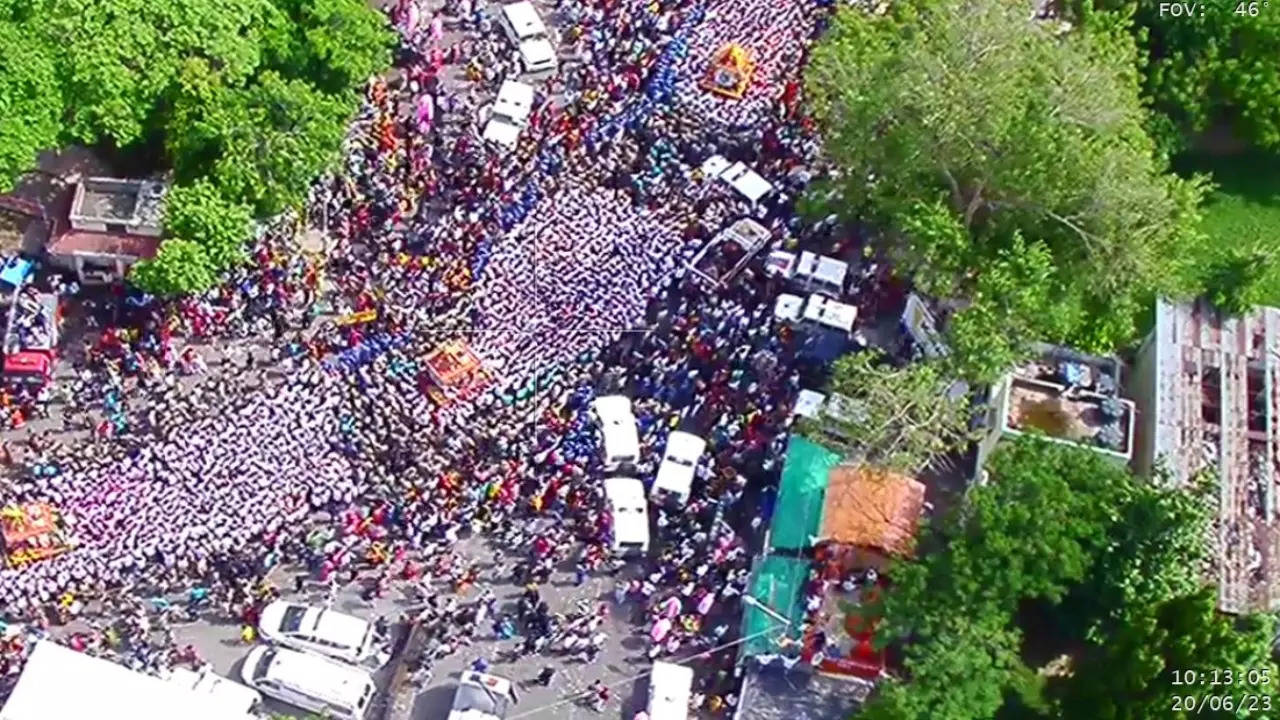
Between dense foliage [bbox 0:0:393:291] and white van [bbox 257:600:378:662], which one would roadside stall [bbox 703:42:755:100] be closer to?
dense foliage [bbox 0:0:393:291]

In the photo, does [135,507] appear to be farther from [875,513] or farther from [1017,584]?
[1017,584]

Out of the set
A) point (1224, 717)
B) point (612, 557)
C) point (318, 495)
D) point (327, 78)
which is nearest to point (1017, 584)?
point (1224, 717)

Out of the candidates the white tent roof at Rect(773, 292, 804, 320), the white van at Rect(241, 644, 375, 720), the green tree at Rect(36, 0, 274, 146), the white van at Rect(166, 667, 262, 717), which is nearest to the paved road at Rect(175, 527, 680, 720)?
the white van at Rect(241, 644, 375, 720)

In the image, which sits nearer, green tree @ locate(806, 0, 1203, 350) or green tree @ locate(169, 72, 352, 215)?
green tree @ locate(806, 0, 1203, 350)

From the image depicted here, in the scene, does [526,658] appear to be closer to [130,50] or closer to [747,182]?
[747,182]

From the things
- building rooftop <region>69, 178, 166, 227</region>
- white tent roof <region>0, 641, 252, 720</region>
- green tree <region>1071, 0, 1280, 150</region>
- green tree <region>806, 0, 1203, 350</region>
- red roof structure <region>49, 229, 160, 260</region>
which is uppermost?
green tree <region>1071, 0, 1280, 150</region>

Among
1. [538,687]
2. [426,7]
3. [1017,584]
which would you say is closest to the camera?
[1017,584]
